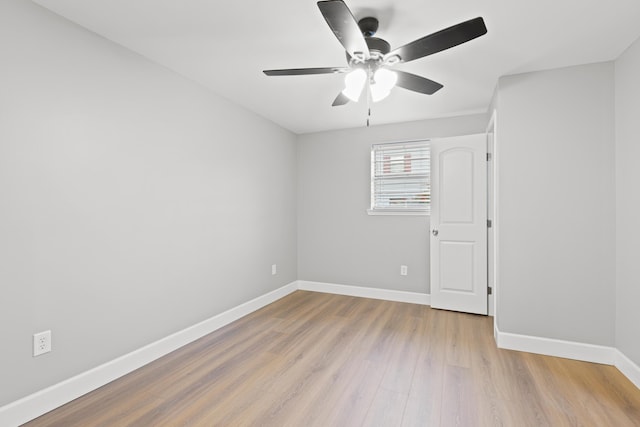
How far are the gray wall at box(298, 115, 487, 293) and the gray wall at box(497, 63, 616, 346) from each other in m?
1.13

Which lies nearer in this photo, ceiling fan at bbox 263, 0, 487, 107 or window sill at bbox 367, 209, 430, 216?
ceiling fan at bbox 263, 0, 487, 107

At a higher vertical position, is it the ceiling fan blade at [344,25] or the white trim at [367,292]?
the ceiling fan blade at [344,25]

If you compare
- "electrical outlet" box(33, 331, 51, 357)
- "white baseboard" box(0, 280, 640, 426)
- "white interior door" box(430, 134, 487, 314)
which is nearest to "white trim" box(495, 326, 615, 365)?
"white baseboard" box(0, 280, 640, 426)

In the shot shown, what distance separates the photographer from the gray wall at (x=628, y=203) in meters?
2.09

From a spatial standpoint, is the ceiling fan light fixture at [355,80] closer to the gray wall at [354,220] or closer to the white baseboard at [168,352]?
the gray wall at [354,220]

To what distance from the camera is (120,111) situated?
7.06 ft

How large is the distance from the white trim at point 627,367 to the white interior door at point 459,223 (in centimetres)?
120

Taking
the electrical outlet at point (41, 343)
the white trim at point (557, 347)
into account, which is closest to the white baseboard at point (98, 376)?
the electrical outlet at point (41, 343)

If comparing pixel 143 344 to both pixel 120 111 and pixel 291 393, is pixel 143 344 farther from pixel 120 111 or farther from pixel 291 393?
pixel 120 111

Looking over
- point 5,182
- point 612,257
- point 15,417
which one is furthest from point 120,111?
point 612,257

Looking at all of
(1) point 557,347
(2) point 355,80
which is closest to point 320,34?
(2) point 355,80

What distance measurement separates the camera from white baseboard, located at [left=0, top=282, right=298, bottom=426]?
1644mm

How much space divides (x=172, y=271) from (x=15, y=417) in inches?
46.5

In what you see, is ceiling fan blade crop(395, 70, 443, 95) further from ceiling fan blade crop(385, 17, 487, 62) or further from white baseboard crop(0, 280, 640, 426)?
white baseboard crop(0, 280, 640, 426)
